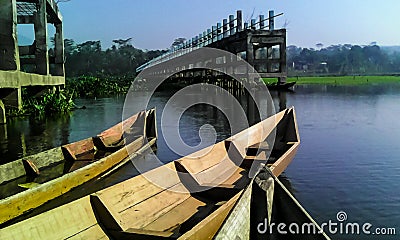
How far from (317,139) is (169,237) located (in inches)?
416

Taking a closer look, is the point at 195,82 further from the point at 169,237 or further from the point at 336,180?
the point at 169,237

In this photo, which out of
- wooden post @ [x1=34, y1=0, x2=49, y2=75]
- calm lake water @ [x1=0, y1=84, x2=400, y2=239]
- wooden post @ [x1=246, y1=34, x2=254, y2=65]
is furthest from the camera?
wooden post @ [x1=246, y1=34, x2=254, y2=65]

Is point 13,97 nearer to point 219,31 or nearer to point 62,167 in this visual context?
point 62,167

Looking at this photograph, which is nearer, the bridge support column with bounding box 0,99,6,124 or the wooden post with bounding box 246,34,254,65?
the bridge support column with bounding box 0,99,6,124

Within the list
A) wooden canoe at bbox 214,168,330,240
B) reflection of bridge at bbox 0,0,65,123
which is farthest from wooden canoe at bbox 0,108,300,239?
reflection of bridge at bbox 0,0,65,123

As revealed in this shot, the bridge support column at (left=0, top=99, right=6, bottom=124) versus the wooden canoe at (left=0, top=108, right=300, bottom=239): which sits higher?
the bridge support column at (left=0, top=99, right=6, bottom=124)

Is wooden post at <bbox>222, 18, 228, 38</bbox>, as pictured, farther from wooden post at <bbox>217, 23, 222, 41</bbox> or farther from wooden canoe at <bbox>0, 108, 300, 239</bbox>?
wooden canoe at <bbox>0, 108, 300, 239</bbox>

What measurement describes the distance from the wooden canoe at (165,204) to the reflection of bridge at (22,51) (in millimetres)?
7059

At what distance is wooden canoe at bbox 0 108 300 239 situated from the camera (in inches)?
184

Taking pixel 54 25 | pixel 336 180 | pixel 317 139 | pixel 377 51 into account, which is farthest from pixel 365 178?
pixel 377 51

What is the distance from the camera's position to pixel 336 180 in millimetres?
9289

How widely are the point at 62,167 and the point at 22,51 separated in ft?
52.8

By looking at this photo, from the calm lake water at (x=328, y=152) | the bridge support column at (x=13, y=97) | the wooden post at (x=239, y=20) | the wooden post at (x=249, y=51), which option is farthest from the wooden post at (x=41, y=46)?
the wooden post at (x=239, y=20)

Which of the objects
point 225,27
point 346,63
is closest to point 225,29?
point 225,27
